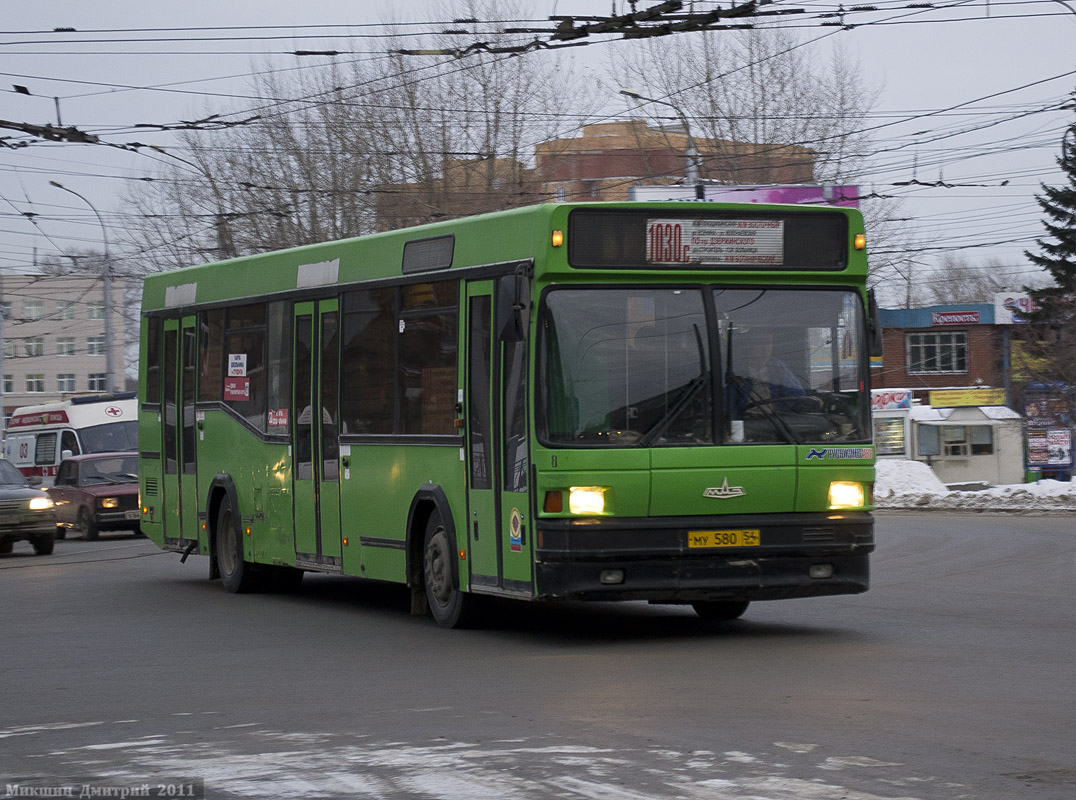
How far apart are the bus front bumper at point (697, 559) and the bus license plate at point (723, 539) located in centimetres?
Answer: 3

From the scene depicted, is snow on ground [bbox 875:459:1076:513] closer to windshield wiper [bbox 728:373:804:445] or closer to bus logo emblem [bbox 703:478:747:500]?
windshield wiper [bbox 728:373:804:445]

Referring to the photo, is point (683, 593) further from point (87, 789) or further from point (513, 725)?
point (87, 789)

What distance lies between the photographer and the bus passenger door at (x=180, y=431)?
693 inches

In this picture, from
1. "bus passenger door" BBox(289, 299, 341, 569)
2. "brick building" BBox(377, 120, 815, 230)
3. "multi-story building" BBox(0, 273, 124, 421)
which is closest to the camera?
"bus passenger door" BBox(289, 299, 341, 569)

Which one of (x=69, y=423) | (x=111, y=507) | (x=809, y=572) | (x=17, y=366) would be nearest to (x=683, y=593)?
(x=809, y=572)

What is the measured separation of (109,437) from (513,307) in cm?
2592

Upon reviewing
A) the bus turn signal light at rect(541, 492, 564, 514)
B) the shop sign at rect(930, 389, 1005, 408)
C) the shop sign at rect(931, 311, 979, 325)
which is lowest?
the bus turn signal light at rect(541, 492, 564, 514)

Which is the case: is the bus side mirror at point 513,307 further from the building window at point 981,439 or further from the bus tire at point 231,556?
the building window at point 981,439

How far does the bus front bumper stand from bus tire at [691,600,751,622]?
5.09 ft

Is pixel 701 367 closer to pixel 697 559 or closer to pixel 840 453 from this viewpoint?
pixel 840 453

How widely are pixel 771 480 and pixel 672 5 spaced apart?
7270 mm

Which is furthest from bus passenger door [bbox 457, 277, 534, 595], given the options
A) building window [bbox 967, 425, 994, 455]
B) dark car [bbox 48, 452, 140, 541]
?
building window [bbox 967, 425, 994, 455]

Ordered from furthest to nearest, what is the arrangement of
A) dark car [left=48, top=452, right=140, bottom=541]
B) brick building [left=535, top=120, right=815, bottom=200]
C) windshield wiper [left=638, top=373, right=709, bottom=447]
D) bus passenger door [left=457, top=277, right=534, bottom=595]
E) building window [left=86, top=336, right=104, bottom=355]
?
building window [left=86, top=336, right=104, bottom=355], brick building [left=535, top=120, right=815, bottom=200], dark car [left=48, top=452, right=140, bottom=541], bus passenger door [left=457, top=277, right=534, bottom=595], windshield wiper [left=638, top=373, right=709, bottom=447]

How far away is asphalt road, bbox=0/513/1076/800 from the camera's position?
6551mm
